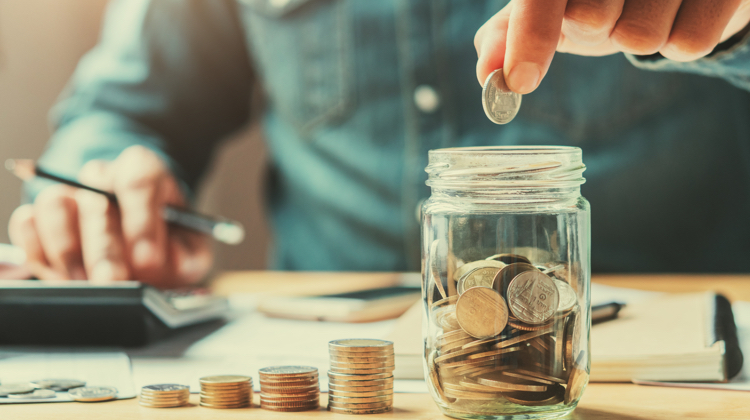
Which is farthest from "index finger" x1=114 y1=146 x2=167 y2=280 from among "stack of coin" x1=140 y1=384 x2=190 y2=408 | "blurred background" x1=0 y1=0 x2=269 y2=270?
"blurred background" x1=0 y1=0 x2=269 y2=270

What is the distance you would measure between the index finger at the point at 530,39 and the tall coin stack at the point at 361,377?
22cm

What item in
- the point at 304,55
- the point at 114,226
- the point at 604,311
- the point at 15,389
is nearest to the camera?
the point at 15,389

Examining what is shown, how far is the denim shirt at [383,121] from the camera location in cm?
142

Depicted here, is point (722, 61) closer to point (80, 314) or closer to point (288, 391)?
point (288, 391)

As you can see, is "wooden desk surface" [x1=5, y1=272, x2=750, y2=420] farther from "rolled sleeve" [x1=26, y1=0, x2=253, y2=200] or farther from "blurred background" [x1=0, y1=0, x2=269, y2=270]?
"blurred background" [x1=0, y1=0, x2=269, y2=270]

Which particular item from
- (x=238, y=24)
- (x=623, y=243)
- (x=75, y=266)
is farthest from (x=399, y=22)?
(x=75, y=266)

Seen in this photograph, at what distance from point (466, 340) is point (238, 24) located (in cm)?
153

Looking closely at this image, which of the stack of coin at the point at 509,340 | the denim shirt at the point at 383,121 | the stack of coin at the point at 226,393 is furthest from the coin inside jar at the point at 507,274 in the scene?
the denim shirt at the point at 383,121

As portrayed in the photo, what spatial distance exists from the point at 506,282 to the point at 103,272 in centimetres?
68

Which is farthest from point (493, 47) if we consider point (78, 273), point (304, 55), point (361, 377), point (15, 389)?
point (304, 55)

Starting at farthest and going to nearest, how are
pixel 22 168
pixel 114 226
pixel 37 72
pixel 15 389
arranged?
pixel 37 72
pixel 114 226
pixel 22 168
pixel 15 389

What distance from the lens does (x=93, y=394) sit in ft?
1.74

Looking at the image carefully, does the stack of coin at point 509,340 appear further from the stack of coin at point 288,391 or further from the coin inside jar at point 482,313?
the stack of coin at point 288,391

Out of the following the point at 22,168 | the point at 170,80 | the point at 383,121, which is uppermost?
the point at 170,80
